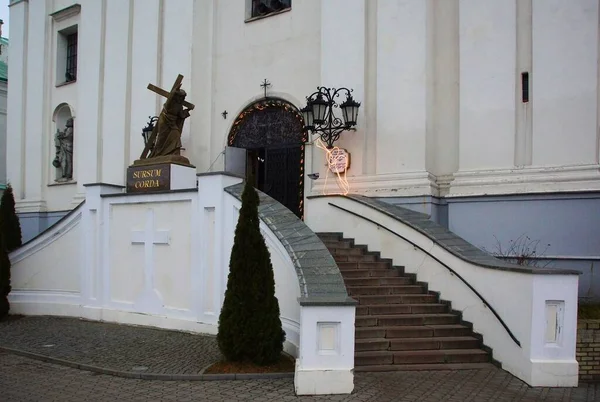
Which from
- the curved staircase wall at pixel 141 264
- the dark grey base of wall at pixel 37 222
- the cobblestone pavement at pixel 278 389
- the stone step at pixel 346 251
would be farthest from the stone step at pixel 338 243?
the dark grey base of wall at pixel 37 222

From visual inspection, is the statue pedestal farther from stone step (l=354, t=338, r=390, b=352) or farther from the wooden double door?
stone step (l=354, t=338, r=390, b=352)

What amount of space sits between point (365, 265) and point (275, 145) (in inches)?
216

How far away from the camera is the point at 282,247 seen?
851cm

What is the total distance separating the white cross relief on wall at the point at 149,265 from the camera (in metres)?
10.9

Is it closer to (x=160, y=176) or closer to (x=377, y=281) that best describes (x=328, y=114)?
(x=160, y=176)

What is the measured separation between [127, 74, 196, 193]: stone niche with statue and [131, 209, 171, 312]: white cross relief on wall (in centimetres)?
66

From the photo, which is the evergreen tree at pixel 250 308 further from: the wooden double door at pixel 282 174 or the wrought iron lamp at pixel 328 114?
the wooden double door at pixel 282 174

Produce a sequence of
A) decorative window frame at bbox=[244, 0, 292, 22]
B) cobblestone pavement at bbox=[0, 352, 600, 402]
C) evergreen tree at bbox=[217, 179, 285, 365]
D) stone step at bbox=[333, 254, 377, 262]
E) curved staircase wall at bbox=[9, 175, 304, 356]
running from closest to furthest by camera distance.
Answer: cobblestone pavement at bbox=[0, 352, 600, 402], evergreen tree at bbox=[217, 179, 285, 365], curved staircase wall at bbox=[9, 175, 304, 356], stone step at bbox=[333, 254, 377, 262], decorative window frame at bbox=[244, 0, 292, 22]

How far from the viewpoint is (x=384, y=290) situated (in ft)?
30.9

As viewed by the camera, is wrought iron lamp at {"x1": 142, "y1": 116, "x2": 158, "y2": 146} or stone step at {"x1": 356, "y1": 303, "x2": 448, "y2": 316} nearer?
stone step at {"x1": 356, "y1": 303, "x2": 448, "y2": 316}

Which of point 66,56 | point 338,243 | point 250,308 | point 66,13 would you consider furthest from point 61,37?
point 250,308

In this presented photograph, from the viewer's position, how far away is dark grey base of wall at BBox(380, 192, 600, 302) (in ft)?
33.1

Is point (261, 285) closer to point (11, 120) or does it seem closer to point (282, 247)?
point (282, 247)

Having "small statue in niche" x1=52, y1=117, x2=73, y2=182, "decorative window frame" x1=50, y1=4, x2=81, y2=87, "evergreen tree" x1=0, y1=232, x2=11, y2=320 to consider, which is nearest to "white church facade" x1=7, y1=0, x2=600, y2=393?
"evergreen tree" x1=0, y1=232, x2=11, y2=320
